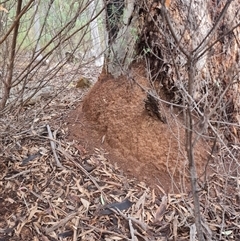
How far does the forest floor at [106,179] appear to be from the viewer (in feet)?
7.00

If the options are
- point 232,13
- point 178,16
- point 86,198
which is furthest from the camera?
point 232,13

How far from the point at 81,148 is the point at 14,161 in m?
0.49

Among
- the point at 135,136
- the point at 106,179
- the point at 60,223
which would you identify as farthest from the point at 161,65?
the point at 60,223

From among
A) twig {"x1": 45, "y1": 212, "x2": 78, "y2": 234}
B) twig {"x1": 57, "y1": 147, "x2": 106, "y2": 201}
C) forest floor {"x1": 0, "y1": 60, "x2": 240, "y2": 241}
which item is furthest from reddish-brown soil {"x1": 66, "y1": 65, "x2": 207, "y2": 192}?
twig {"x1": 45, "y1": 212, "x2": 78, "y2": 234}

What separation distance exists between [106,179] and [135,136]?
0.39 meters

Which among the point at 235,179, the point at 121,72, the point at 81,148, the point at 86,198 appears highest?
the point at 121,72

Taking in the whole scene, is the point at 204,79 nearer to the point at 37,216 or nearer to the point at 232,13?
the point at 232,13

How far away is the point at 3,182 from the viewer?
241 centimetres

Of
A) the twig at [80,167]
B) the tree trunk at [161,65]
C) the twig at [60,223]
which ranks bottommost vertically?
the twig at [60,223]

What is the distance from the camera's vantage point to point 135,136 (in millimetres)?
2611

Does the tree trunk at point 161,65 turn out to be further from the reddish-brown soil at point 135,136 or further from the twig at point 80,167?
the twig at point 80,167

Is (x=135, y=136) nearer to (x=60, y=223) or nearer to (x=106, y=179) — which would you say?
(x=106, y=179)

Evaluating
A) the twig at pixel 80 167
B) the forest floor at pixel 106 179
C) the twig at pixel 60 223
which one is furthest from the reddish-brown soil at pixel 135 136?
the twig at pixel 60 223

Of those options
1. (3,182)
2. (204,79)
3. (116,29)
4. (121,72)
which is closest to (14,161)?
(3,182)
